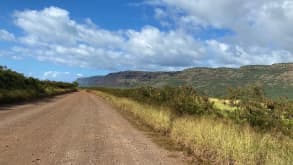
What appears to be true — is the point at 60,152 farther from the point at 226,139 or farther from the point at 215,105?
the point at 215,105

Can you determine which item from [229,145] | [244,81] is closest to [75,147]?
[229,145]

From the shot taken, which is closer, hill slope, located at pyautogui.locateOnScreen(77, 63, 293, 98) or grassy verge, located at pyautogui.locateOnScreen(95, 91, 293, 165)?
grassy verge, located at pyautogui.locateOnScreen(95, 91, 293, 165)

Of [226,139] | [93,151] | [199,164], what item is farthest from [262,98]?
[93,151]

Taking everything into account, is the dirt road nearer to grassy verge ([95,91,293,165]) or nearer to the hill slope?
grassy verge ([95,91,293,165])

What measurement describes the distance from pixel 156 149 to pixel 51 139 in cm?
356

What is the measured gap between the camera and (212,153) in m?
8.87

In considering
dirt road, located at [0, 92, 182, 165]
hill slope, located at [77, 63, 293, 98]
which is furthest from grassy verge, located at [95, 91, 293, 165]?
hill slope, located at [77, 63, 293, 98]

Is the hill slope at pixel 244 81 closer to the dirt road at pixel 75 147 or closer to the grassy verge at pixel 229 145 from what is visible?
the grassy verge at pixel 229 145

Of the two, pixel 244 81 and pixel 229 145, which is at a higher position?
pixel 244 81

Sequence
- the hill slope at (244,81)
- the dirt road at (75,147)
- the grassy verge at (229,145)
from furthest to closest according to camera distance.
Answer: the hill slope at (244,81) → the dirt road at (75,147) → the grassy verge at (229,145)

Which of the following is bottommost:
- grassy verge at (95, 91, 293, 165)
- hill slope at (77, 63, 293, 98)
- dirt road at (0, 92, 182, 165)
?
dirt road at (0, 92, 182, 165)

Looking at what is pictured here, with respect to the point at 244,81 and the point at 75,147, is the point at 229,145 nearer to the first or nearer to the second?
the point at 75,147

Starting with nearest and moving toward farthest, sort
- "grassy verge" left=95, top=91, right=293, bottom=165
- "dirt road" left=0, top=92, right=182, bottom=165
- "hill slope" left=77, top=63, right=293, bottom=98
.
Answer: "grassy verge" left=95, top=91, right=293, bottom=165 < "dirt road" left=0, top=92, right=182, bottom=165 < "hill slope" left=77, top=63, right=293, bottom=98

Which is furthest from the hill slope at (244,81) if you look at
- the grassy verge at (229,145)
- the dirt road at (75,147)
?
the dirt road at (75,147)
